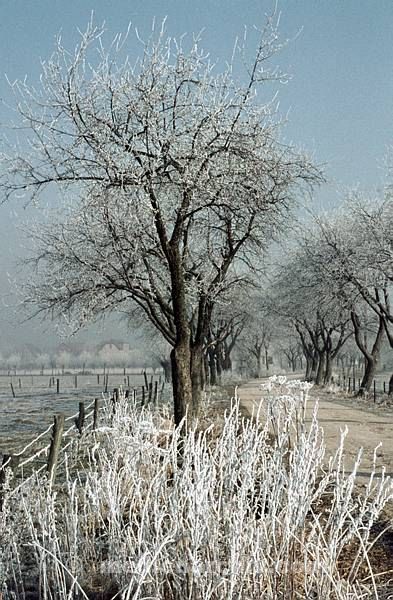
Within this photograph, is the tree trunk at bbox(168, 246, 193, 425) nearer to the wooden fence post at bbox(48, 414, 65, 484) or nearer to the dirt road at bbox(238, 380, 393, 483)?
the dirt road at bbox(238, 380, 393, 483)

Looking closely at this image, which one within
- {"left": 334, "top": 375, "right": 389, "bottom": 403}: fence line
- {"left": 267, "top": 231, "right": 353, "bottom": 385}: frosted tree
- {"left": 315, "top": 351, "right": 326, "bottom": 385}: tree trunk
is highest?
{"left": 267, "top": 231, "right": 353, "bottom": 385}: frosted tree

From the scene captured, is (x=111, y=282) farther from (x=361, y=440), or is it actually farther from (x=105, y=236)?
(x=361, y=440)

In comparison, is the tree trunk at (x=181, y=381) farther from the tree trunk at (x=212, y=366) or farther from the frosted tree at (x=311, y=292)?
the tree trunk at (x=212, y=366)

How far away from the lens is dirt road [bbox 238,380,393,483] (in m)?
13.7

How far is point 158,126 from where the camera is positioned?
44.8 ft

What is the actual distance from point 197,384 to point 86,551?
16268mm

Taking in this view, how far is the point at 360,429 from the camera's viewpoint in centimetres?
1994

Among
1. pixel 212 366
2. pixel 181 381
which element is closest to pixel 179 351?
pixel 181 381

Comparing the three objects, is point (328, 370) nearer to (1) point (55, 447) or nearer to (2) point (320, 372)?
(2) point (320, 372)

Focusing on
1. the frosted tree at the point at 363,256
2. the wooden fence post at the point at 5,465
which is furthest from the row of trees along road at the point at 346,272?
→ the wooden fence post at the point at 5,465

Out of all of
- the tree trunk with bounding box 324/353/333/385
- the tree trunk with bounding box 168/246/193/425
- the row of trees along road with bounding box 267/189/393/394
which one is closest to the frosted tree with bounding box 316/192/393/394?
the row of trees along road with bounding box 267/189/393/394

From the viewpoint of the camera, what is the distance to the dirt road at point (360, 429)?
1372 cm

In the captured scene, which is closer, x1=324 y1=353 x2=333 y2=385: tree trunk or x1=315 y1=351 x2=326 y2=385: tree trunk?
x1=324 y1=353 x2=333 y2=385: tree trunk

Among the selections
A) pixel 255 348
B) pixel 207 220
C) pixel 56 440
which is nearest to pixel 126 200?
pixel 56 440
